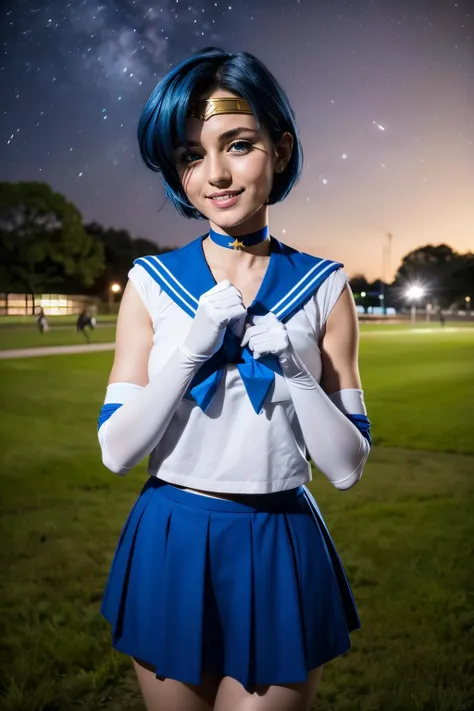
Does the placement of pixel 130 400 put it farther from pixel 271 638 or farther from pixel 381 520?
pixel 381 520

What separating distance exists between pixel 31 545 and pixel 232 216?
141 inches

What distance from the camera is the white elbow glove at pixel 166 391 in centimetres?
147

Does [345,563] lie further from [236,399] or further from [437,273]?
[437,273]

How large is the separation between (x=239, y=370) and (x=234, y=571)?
469 millimetres

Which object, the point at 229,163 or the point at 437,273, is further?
the point at 437,273

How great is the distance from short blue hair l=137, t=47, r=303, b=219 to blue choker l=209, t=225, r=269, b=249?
219 mm

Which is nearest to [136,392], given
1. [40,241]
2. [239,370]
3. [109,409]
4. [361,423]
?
[109,409]

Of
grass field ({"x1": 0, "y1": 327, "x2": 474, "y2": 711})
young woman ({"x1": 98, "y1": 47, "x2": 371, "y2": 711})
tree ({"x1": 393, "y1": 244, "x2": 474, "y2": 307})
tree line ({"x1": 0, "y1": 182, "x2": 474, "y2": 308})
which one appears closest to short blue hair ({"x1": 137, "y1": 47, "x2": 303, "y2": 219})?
young woman ({"x1": 98, "y1": 47, "x2": 371, "y2": 711})

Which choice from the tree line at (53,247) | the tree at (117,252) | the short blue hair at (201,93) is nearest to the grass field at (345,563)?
the short blue hair at (201,93)

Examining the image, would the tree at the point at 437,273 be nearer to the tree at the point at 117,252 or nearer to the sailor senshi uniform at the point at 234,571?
the tree at the point at 117,252

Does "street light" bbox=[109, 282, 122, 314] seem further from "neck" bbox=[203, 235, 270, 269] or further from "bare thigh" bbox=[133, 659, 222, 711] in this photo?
"bare thigh" bbox=[133, 659, 222, 711]

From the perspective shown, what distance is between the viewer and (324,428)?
60.6 inches

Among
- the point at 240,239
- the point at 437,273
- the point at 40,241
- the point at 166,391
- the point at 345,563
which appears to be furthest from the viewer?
the point at 437,273

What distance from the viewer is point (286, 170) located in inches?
72.5
